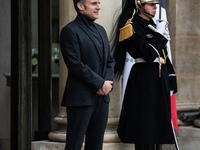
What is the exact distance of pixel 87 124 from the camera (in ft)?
13.8

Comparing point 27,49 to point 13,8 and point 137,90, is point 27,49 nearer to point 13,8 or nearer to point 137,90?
point 13,8

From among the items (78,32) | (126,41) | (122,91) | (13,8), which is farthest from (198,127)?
(78,32)

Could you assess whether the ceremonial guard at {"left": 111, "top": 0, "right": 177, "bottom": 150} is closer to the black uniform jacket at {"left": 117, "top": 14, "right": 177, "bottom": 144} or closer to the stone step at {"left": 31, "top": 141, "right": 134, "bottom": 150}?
the black uniform jacket at {"left": 117, "top": 14, "right": 177, "bottom": 144}

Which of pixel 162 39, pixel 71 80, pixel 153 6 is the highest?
pixel 153 6

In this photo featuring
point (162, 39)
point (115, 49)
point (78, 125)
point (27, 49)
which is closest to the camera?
point (78, 125)

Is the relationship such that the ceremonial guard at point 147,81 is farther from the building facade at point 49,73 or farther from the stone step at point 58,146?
the building facade at point 49,73

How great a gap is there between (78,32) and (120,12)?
72.7 inches

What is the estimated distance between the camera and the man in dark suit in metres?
4.15

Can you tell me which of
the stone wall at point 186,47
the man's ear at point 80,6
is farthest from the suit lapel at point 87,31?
the stone wall at point 186,47

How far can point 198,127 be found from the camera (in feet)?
23.2

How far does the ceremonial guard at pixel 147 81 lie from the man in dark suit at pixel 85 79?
1.00 meters

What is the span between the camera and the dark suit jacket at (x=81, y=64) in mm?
4129

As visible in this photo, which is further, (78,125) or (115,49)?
(115,49)

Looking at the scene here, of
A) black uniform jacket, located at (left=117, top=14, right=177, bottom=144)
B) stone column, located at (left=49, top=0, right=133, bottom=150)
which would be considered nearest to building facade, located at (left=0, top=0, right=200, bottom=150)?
stone column, located at (left=49, top=0, right=133, bottom=150)
